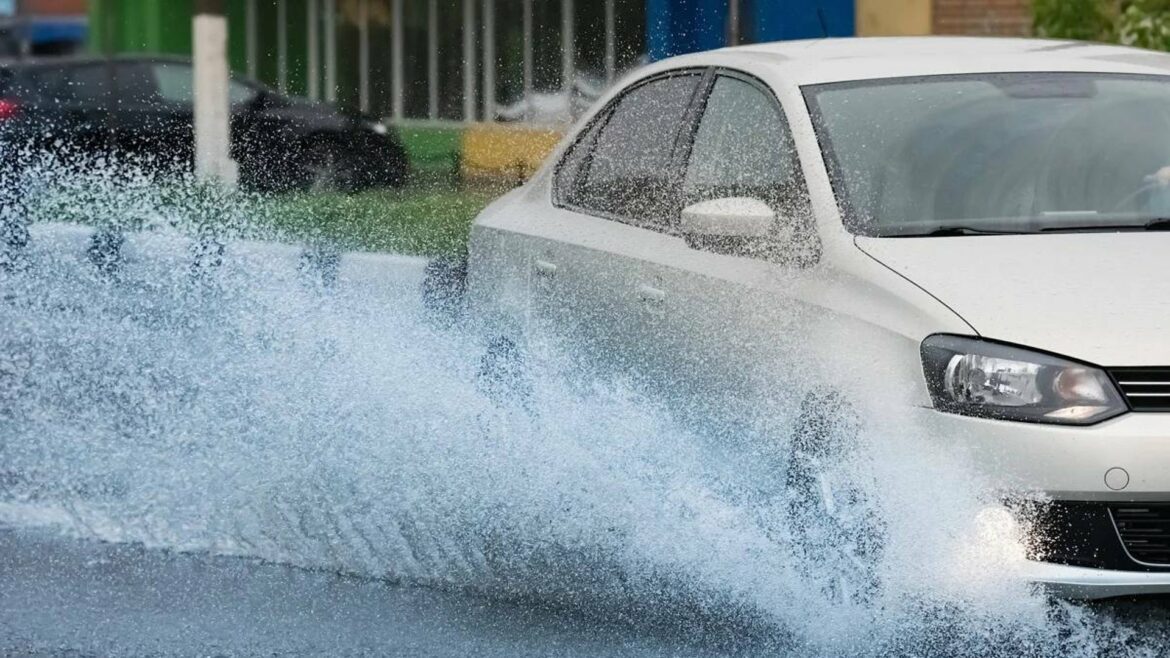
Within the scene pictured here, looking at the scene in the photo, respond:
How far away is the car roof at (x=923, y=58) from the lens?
6570 millimetres

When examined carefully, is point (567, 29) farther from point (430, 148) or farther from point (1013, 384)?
point (1013, 384)

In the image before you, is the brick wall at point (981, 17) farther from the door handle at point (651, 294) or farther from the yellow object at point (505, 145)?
the door handle at point (651, 294)

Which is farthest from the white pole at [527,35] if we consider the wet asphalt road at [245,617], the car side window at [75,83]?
the wet asphalt road at [245,617]

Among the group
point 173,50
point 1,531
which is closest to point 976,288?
point 1,531

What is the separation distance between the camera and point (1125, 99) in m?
6.53

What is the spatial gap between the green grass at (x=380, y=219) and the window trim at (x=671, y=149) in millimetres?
2838

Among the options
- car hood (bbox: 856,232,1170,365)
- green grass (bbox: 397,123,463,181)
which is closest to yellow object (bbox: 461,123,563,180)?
green grass (bbox: 397,123,463,181)

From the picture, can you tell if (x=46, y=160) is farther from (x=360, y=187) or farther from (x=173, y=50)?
(x=173, y=50)

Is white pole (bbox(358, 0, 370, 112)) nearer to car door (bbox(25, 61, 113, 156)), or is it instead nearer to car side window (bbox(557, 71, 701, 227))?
car door (bbox(25, 61, 113, 156))

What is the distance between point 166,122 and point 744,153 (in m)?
16.7

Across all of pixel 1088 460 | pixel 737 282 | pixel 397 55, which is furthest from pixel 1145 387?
pixel 397 55

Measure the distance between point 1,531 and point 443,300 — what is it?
1.60m

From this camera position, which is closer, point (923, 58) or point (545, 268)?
point (923, 58)

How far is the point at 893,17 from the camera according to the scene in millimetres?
20453
